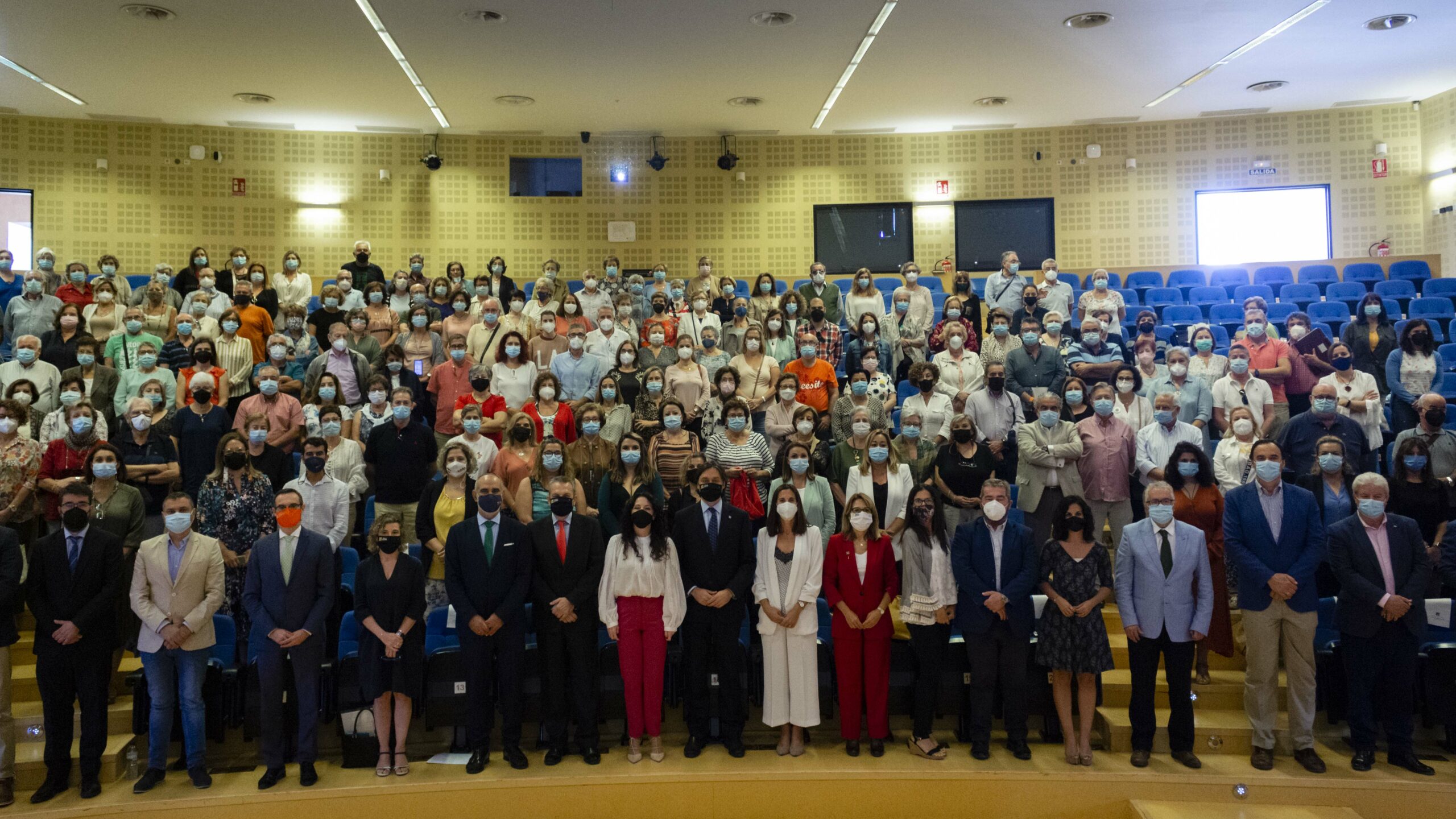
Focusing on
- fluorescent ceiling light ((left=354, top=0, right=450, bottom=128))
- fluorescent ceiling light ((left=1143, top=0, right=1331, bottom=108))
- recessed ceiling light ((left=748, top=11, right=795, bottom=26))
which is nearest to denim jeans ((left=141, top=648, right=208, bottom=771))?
fluorescent ceiling light ((left=354, top=0, right=450, bottom=128))

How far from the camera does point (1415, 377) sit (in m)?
8.41

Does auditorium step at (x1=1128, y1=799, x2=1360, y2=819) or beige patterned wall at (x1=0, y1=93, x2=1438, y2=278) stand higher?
beige patterned wall at (x1=0, y1=93, x2=1438, y2=278)

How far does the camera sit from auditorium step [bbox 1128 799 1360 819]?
5270 mm

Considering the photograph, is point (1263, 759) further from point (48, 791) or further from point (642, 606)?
point (48, 791)

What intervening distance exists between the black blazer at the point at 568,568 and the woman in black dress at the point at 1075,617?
2.57m

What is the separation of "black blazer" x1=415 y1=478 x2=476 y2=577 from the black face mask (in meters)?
1.75

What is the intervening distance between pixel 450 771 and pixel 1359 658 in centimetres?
510

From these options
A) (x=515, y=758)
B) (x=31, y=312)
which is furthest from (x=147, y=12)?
(x=515, y=758)

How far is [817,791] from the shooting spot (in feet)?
18.7

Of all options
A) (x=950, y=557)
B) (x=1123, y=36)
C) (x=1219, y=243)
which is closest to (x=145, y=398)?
(x=950, y=557)

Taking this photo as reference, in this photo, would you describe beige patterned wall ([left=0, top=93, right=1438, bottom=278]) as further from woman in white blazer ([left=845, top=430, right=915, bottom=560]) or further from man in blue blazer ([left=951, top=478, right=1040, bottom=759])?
man in blue blazer ([left=951, top=478, right=1040, bottom=759])

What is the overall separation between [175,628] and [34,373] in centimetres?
379

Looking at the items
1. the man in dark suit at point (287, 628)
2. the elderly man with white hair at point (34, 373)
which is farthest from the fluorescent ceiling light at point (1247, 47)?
the elderly man with white hair at point (34, 373)

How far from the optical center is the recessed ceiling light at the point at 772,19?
9.98 meters
